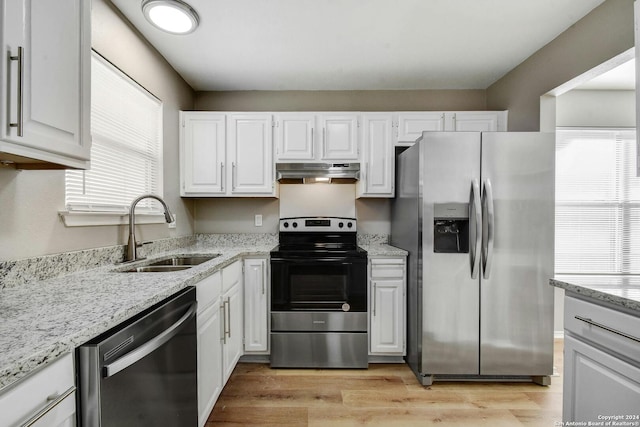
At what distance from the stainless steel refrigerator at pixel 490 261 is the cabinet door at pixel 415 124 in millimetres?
635

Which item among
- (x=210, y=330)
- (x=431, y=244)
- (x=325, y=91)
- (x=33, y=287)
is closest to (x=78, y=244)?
(x=33, y=287)

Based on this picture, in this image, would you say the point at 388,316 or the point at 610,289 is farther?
the point at 388,316

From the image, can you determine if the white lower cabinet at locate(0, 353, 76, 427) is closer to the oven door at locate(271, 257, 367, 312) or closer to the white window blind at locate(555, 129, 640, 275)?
the oven door at locate(271, 257, 367, 312)

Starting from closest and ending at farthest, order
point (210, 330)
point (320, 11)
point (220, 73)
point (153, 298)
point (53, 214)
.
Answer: point (153, 298)
point (53, 214)
point (210, 330)
point (320, 11)
point (220, 73)

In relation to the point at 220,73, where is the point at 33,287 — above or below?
below

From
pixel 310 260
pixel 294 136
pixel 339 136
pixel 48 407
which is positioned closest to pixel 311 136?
pixel 294 136

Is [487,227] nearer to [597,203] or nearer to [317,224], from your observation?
[317,224]

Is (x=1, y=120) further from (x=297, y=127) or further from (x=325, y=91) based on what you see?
(x=325, y=91)

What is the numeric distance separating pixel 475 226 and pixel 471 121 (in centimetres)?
122

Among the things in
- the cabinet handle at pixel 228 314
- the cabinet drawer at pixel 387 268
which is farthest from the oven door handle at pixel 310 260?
the cabinet handle at pixel 228 314

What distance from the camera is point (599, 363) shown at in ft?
3.78

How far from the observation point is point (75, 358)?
812 mm

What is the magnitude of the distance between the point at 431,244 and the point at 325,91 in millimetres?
1930

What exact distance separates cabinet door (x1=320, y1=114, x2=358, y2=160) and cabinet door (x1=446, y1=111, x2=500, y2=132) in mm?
901
